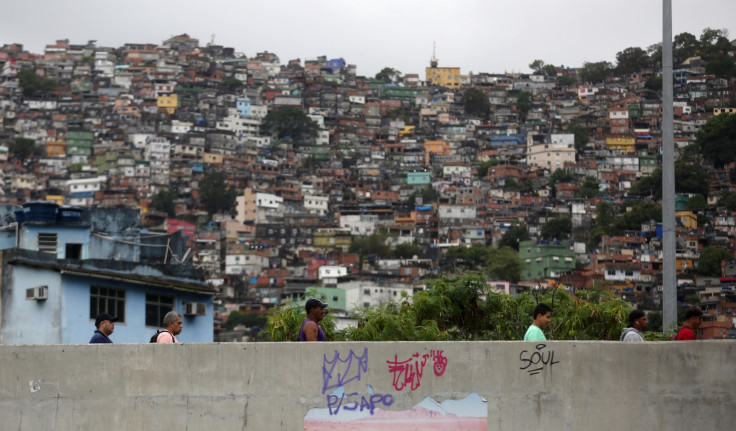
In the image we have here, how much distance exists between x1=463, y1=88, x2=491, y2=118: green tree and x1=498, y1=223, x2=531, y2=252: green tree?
5675cm

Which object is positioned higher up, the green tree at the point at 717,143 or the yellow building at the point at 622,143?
the yellow building at the point at 622,143

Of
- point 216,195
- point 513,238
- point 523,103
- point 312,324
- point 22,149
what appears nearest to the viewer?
point 312,324

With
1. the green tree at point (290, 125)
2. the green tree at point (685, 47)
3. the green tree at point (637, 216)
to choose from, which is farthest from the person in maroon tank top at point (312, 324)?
the green tree at point (685, 47)

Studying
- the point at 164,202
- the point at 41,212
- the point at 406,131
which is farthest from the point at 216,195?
the point at 41,212

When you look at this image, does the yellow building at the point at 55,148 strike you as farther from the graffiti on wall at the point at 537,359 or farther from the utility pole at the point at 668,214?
the graffiti on wall at the point at 537,359

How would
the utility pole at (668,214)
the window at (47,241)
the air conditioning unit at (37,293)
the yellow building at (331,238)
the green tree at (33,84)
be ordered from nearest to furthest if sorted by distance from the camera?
the utility pole at (668,214) < the air conditioning unit at (37,293) < the window at (47,241) < the yellow building at (331,238) < the green tree at (33,84)

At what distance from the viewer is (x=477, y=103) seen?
16412cm

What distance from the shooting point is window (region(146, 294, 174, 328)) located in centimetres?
2353

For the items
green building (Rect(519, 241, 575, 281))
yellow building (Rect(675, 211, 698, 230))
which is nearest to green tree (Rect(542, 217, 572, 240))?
green building (Rect(519, 241, 575, 281))

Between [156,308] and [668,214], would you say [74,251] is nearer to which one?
[156,308]

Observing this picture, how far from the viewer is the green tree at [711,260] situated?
283 ft

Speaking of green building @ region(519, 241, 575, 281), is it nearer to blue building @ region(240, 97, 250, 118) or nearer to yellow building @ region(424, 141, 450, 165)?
yellow building @ region(424, 141, 450, 165)

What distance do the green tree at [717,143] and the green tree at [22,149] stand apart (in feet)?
247

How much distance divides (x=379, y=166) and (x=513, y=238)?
35.0 metres
